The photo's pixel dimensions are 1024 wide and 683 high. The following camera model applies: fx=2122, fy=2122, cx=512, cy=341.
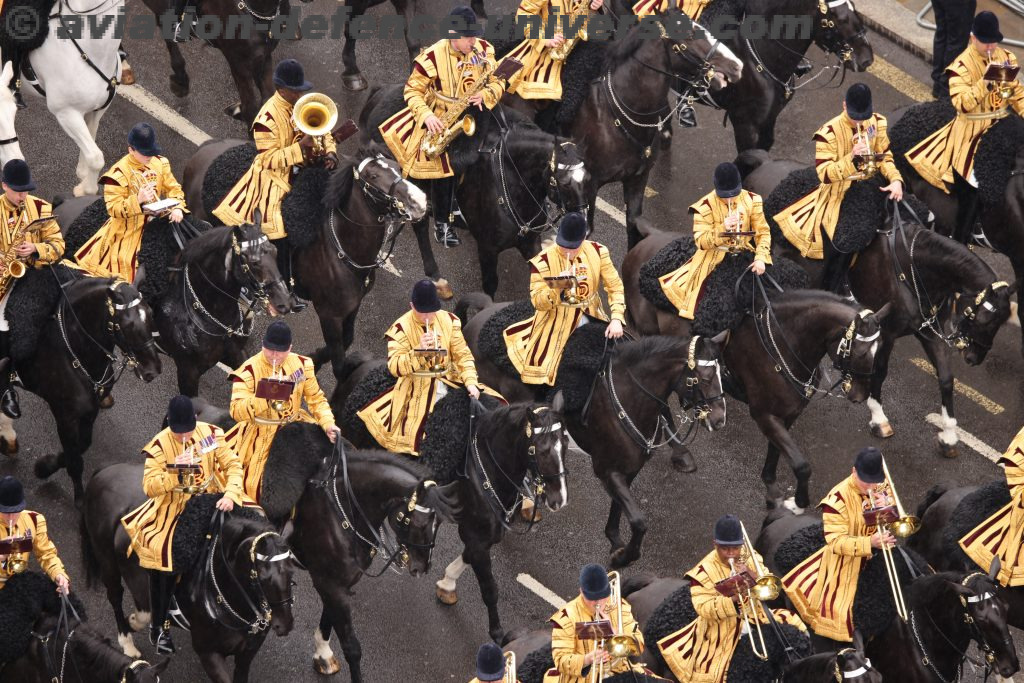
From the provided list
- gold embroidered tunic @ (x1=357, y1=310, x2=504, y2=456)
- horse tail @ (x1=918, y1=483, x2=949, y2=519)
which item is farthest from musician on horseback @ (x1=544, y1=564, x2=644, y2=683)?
horse tail @ (x1=918, y1=483, x2=949, y2=519)

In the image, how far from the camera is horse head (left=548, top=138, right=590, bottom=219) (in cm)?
2432

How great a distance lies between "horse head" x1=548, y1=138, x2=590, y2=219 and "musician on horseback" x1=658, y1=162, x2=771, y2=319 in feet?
5.03

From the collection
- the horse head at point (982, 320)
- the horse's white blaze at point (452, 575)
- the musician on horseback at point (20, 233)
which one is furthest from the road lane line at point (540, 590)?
the musician on horseback at point (20, 233)

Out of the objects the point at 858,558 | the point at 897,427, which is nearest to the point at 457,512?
the point at 858,558

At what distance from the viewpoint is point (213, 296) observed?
2342cm

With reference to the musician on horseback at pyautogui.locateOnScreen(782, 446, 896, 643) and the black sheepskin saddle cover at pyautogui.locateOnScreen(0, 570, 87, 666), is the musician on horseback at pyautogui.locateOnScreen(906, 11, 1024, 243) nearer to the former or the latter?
the musician on horseback at pyautogui.locateOnScreen(782, 446, 896, 643)

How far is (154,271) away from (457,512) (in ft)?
15.1

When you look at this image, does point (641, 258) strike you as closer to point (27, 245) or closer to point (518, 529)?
point (518, 529)

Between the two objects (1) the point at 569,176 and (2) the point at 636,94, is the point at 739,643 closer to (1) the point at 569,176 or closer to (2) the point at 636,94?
(1) the point at 569,176

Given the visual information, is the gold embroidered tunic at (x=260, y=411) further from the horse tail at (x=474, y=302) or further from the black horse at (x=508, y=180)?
the black horse at (x=508, y=180)

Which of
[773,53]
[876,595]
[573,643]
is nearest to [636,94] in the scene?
[773,53]

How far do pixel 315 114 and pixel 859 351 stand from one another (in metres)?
6.59

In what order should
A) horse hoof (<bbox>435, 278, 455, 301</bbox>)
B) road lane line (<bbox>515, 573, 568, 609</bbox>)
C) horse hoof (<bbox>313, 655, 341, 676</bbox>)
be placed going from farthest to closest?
horse hoof (<bbox>435, 278, 455, 301</bbox>) < road lane line (<bbox>515, 573, 568, 609</bbox>) < horse hoof (<bbox>313, 655, 341, 676</bbox>)

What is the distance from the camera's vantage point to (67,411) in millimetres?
23359
